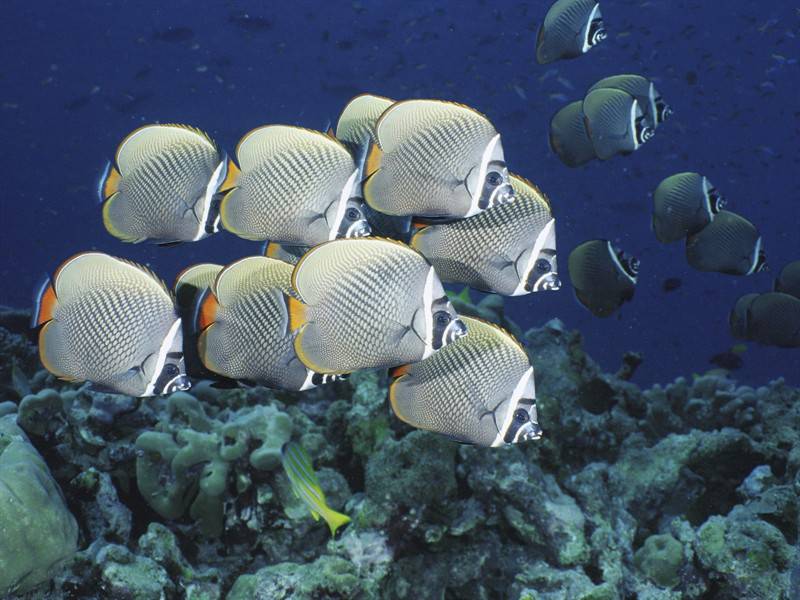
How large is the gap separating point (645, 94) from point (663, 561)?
3454 mm

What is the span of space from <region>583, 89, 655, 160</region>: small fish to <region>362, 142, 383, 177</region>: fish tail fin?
325cm

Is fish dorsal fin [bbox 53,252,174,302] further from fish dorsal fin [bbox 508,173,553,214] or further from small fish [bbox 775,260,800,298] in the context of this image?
small fish [bbox 775,260,800,298]

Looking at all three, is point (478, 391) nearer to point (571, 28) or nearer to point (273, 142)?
point (273, 142)

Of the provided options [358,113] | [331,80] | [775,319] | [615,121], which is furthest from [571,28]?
[331,80]

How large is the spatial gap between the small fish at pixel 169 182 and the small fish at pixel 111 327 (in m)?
0.20

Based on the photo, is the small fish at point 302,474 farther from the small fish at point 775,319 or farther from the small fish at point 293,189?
the small fish at point 775,319

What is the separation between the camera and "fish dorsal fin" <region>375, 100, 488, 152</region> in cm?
203

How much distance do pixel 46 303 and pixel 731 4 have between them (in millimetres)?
36937

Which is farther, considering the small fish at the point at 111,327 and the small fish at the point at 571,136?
the small fish at the point at 571,136

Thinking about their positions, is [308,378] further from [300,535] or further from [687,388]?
[687,388]

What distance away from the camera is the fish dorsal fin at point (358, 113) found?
236cm

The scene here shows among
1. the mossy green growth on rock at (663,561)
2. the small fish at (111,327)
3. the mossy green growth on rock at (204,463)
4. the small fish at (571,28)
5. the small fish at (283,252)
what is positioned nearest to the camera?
the small fish at (111,327)

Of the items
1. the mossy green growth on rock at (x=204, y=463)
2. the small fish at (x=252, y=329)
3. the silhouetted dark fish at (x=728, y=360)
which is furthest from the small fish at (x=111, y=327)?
the silhouetted dark fish at (x=728, y=360)

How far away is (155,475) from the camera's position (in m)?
3.86
